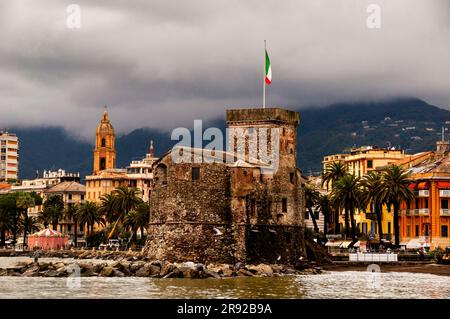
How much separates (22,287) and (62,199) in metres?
125

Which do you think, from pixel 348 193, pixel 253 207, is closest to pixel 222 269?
pixel 253 207

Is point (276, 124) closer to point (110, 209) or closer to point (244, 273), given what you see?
point (244, 273)

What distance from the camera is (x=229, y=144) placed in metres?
87.5

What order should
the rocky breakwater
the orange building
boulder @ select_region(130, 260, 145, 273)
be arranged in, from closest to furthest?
1. the rocky breakwater
2. boulder @ select_region(130, 260, 145, 273)
3. the orange building

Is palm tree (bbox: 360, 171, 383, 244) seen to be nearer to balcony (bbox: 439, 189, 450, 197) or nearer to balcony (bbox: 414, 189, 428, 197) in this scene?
balcony (bbox: 414, 189, 428, 197)

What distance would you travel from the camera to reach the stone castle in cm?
7556

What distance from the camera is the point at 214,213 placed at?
248 ft

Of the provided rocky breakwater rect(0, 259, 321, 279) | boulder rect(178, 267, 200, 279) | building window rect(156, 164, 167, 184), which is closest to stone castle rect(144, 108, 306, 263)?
building window rect(156, 164, 167, 184)

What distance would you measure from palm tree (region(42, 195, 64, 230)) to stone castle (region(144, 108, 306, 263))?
83765 mm

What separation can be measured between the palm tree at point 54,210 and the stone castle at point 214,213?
8376 cm

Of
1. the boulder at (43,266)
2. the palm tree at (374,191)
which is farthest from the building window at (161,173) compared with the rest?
the palm tree at (374,191)

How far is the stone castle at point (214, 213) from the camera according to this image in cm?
7556
